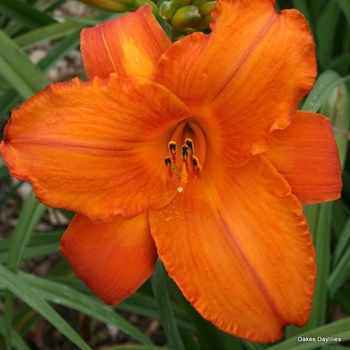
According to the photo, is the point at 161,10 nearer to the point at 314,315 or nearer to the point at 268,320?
the point at 268,320

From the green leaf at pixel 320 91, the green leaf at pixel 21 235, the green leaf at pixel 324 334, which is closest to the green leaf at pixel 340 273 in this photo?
the green leaf at pixel 324 334

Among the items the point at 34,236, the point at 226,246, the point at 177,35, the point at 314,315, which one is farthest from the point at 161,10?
the point at 34,236

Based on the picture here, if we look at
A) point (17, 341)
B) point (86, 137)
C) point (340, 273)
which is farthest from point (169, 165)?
point (17, 341)

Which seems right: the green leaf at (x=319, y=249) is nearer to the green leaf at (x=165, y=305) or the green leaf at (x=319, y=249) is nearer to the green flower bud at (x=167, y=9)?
the green leaf at (x=165, y=305)

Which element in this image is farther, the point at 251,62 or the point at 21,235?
the point at 21,235

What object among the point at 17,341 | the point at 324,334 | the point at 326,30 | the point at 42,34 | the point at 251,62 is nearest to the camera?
the point at 251,62

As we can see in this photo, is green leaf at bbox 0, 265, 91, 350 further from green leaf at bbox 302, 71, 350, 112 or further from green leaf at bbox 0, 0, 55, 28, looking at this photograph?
green leaf at bbox 0, 0, 55, 28

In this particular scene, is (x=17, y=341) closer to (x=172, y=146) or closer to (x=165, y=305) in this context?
(x=165, y=305)

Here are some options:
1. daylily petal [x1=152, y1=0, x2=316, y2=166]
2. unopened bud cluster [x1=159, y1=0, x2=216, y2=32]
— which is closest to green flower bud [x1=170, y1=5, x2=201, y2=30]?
unopened bud cluster [x1=159, y1=0, x2=216, y2=32]
